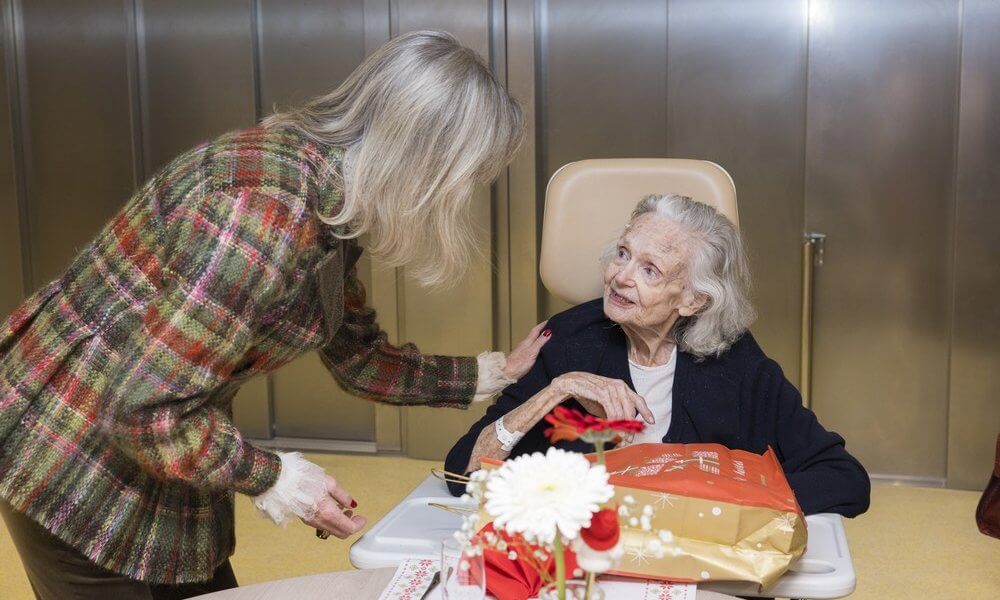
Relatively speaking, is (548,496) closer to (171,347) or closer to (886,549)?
(171,347)

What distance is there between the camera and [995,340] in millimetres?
3715

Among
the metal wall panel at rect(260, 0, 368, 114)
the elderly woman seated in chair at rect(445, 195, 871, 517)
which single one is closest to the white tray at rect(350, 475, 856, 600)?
the elderly woman seated in chair at rect(445, 195, 871, 517)

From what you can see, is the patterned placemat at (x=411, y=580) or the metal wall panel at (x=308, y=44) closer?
the patterned placemat at (x=411, y=580)

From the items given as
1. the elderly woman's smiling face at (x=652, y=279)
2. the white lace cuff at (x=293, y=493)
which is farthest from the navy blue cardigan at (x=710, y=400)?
the white lace cuff at (x=293, y=493)

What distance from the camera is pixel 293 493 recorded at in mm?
1479

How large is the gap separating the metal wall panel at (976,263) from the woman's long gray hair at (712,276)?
1942mm

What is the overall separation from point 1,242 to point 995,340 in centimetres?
401

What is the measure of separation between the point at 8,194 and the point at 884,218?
11.7ft

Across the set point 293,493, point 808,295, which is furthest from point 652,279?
point 808,295

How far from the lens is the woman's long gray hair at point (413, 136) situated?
150 cm

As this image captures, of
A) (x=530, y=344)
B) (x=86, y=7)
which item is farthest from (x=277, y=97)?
(x=530, y=344)

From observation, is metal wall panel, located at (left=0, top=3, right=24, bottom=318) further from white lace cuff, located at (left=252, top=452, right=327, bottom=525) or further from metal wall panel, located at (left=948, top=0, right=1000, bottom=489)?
metal wall panel, located at (left=948, top=0, right=1000, bottom=489)

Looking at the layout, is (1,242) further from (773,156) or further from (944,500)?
(944,500)

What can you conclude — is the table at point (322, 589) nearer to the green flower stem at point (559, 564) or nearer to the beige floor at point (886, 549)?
the green flower stem at point (559, 564)
